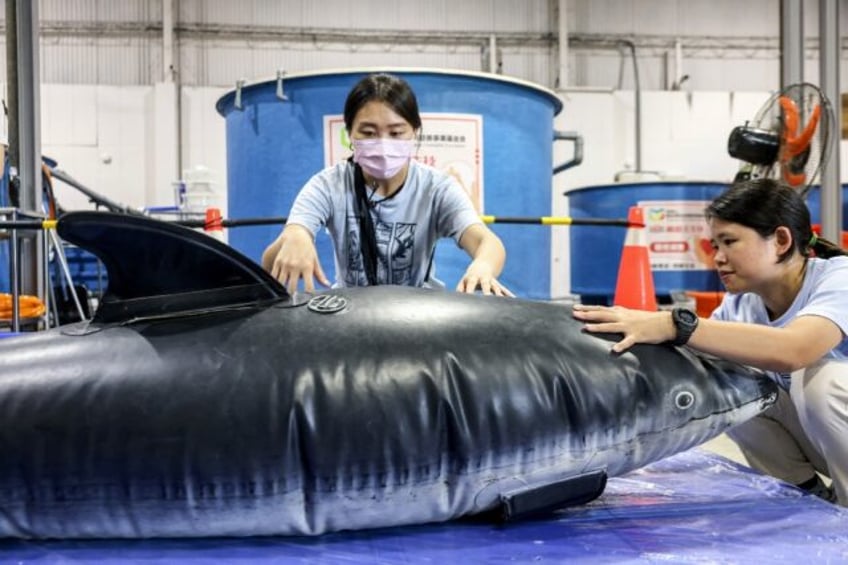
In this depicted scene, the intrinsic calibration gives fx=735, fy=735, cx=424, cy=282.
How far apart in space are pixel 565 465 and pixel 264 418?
394mm

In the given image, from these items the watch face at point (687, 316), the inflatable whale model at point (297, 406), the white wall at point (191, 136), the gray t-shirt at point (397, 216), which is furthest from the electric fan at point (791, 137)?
the white wall at point (191, 136)

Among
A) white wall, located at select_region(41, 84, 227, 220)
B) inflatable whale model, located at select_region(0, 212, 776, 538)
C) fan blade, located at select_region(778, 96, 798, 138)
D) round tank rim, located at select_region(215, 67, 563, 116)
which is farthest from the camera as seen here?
white wall, located at select_region(41, 84, 227, 220)

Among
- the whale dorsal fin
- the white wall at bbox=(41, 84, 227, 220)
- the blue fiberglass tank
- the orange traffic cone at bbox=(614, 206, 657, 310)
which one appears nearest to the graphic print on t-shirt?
the whale dorsal fin

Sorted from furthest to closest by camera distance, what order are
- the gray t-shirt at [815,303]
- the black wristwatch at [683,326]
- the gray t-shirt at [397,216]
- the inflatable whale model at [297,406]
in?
1. the gray t-shirt at [397,216]
2. the gray t-shirt at [815,303]
3. the black wristwatch at [683,326]
4. the inflatable whale model at [297,406]

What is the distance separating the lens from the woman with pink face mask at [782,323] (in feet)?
3.54

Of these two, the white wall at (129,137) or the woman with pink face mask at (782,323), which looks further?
the white wall at (129,137)

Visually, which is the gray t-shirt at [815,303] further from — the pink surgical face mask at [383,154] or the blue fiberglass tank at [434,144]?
the blue fiberglass tank at [434,144]

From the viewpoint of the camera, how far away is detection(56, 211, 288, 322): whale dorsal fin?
0.98 meters

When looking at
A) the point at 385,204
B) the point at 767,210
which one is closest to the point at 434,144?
the point at 385,204

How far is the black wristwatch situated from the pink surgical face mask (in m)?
0.71

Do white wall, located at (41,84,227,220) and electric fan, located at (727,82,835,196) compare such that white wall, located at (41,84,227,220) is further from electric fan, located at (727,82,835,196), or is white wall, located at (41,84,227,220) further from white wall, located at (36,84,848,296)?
electric fan, located at (727,82,835,196)

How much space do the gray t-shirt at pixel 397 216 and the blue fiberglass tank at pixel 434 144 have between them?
Result: 182cm

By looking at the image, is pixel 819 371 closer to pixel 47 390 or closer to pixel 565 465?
pixel 565 465

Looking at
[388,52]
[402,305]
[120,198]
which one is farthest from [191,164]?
[402,305]
